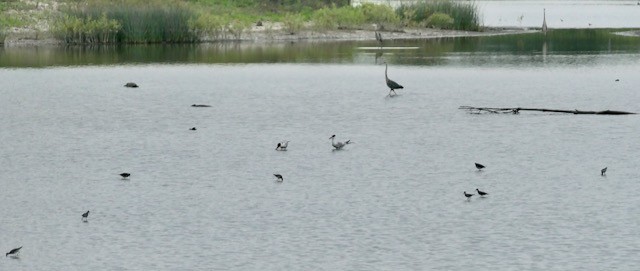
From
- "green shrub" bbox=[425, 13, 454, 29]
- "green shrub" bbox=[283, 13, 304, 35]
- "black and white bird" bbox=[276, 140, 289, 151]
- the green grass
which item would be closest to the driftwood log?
"black and white bird" bbox=[276, 140, 289, 151]

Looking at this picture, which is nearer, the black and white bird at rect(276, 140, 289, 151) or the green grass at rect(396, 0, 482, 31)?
the black and white bird at rect(276, 140, 289, 151)

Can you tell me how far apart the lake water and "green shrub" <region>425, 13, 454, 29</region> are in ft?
93.7

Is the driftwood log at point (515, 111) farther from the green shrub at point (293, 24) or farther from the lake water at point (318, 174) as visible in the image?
the green shrub at point (293, 24)

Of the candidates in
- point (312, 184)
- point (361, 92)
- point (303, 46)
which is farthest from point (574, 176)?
point (303, 46)

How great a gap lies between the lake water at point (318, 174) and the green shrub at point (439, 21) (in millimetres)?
28545

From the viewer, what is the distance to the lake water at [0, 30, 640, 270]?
546 inches

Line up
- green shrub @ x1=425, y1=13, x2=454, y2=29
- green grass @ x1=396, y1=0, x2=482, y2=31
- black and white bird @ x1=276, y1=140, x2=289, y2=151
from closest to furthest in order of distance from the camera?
black and white bird @ x1=276, y1=140, x2=289, y2=151
green shrub @ x1=425, y1=13, x2=454, y2=29
green grass @ x1=396, y1=0, x2=482, y2=31

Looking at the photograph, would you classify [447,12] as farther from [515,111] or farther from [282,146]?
[282,146]

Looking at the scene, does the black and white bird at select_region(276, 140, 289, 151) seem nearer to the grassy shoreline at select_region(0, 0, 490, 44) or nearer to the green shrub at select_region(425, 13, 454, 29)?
the grassy shoreline at select_region(0, 0, 490, 44)

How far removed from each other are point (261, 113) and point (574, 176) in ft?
36.2

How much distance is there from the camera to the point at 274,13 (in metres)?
69.7

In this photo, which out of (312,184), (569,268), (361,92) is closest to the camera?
(569,268)

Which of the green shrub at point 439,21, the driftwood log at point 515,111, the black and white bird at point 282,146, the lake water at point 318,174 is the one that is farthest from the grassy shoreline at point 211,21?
the black and white bird at point 282,146

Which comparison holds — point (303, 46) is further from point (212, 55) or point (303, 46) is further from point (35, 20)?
point (35, 20)
